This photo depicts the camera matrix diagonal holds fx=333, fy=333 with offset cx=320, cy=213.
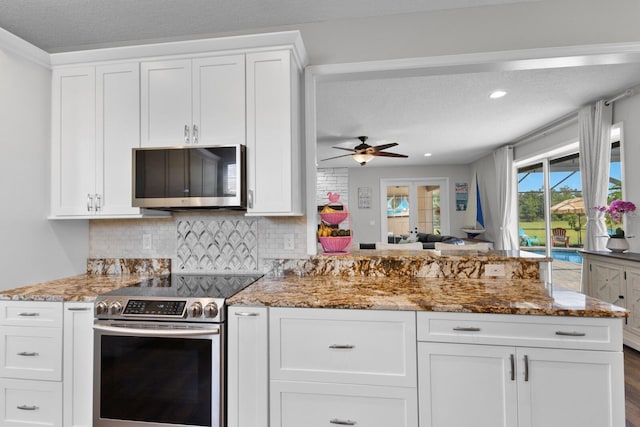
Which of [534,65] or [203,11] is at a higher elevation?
[203,11]

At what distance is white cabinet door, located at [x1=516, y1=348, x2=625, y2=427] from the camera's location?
135 cm

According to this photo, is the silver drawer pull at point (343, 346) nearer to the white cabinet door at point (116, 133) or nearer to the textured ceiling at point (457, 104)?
the white cabinet door at point (116, 133)

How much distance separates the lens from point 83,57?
211 cm

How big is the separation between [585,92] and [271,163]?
11.8ft

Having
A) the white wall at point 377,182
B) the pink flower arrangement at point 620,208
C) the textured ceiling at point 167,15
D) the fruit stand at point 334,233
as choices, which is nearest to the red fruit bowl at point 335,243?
the fruit stand at point 334,233

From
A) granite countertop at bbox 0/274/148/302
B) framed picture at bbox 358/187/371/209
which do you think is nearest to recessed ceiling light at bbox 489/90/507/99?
granite countertop at bbox 0/274/148/302

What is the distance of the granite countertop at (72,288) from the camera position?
1.75 meters

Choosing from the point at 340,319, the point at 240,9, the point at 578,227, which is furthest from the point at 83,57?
the point at 578,227

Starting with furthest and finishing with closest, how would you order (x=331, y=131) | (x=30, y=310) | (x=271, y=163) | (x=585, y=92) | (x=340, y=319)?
(x=331, y=131), (x=585, y=92), (x=271, y=163), (x=30, y=310), (x=340, y=319)

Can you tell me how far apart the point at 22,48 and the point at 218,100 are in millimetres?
1196

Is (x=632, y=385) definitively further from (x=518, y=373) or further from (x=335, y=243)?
(x=335, y=243)

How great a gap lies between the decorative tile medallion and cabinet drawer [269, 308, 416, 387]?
80 centimetres

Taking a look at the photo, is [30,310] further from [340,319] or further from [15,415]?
[340,319]

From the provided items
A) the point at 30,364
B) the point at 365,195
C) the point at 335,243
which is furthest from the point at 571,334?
the point at 365,195
